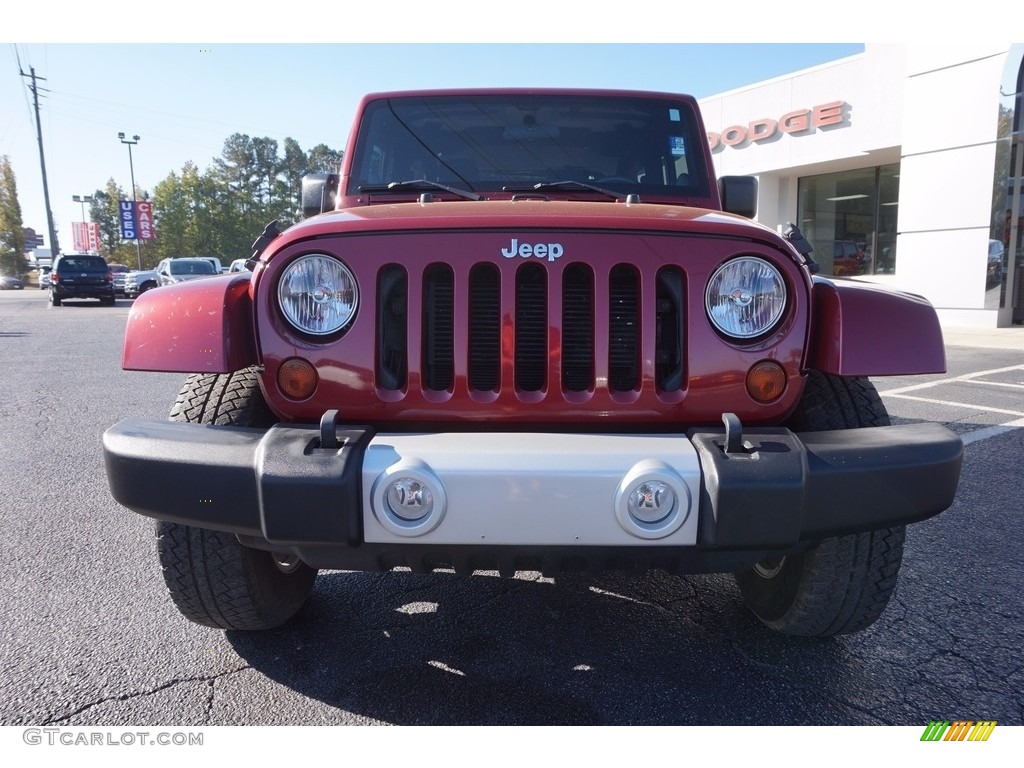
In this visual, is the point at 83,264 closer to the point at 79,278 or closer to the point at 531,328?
the point at 79,278

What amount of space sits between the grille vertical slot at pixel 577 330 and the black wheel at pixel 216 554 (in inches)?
35.0

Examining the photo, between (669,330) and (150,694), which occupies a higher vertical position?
(669,330)

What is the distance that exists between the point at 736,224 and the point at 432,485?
1.07m

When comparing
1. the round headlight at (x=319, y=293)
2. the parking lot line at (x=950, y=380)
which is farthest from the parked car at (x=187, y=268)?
the round headlight at (x=319, y=293)

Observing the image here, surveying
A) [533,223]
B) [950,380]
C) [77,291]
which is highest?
[533,223]

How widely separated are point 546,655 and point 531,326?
1079 mm

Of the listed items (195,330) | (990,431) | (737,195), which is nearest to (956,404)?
(990,431)

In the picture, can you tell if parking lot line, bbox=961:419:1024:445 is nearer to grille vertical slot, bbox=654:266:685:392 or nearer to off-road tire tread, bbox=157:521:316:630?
grille vertical slot, bbox=654:266:685:392

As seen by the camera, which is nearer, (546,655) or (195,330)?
(195,330)

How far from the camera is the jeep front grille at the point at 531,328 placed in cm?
182

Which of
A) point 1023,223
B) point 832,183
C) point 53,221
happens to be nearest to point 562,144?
point 1023,223

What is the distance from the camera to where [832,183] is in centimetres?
1634
